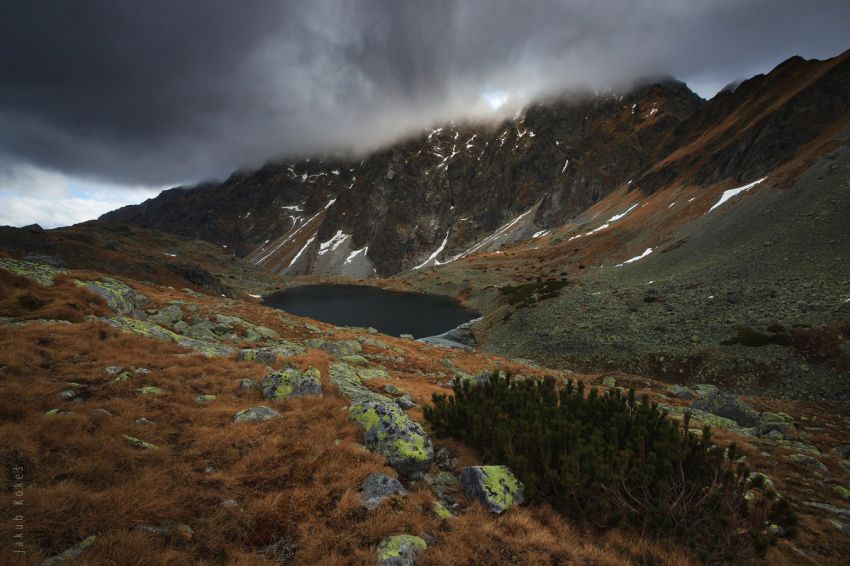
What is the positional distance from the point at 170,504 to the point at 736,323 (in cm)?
3832

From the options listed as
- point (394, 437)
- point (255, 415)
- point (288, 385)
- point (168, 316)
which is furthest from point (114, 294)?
point (394, 437)

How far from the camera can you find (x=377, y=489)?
6902 mm

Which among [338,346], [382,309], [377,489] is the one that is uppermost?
[338,346]

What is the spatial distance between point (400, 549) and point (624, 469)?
474 centimetres

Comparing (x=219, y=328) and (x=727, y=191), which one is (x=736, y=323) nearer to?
(x=219, y=328)

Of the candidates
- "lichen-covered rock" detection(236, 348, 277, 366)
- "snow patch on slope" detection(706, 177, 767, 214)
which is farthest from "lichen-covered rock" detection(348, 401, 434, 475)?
"snow patch on slope" detection(706, 177, 767, 214)

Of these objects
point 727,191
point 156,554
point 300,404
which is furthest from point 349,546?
point 727,191

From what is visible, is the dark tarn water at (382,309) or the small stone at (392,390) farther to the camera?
the dark tarn water at (382,309)

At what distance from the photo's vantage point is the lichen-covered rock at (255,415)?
29.8 ft

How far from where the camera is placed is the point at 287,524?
5.76 metres

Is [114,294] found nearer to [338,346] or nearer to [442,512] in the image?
[338,346]

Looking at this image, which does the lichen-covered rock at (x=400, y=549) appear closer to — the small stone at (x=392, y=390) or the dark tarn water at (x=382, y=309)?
the small stone at (x=392, y=390)

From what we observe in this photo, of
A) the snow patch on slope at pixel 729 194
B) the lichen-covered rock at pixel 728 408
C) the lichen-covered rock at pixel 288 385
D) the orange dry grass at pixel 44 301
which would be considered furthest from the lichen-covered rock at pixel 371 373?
the snow patch on slope at pixel 729 194

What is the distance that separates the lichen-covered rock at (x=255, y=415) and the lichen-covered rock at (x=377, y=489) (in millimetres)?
3674
